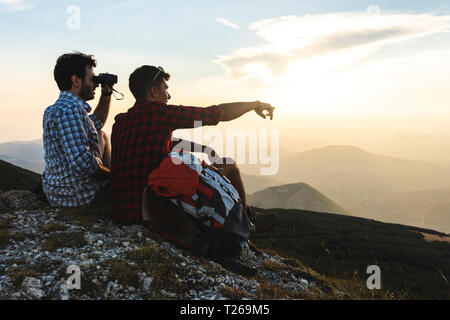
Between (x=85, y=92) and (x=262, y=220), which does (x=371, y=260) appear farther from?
(x=85, y=92)

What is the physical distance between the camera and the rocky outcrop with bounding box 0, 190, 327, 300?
4.64 meters

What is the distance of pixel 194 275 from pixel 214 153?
2.59 m

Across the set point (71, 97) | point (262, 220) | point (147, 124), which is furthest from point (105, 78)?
point (262, 220)

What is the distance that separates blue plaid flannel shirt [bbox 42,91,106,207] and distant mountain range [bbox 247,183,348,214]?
16092 cm

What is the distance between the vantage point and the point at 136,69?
623cm

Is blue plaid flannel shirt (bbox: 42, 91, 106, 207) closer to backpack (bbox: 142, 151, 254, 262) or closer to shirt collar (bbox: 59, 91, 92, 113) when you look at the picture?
shirt collar (bbox: 59, 91, 92, 113)

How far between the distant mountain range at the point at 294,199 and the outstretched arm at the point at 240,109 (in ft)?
531

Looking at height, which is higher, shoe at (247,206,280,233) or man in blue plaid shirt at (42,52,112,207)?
man in blue plaid shirt at (42,52,112,207)

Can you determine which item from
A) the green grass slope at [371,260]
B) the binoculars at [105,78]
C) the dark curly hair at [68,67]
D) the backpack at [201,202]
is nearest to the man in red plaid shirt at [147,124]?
the backpack at [201,202]

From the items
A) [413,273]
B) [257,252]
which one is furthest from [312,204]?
[257,252]

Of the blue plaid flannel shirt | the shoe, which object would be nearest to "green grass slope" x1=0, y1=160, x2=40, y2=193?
the blue plaid flannel shirt
